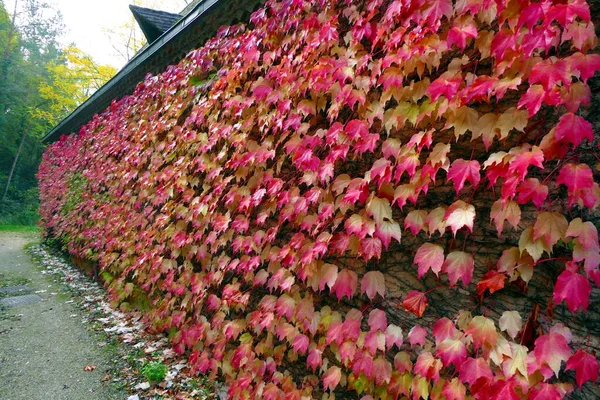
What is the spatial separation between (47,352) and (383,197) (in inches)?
141

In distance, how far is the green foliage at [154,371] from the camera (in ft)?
9.35

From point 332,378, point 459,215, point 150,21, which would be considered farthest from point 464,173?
point 150,21

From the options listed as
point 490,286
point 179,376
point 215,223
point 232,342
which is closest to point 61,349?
Result: point 179,376

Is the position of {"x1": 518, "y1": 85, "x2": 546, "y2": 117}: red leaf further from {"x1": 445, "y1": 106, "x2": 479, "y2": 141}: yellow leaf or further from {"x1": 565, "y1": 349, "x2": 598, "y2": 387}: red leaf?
{"x1": 565, "y1": 349, "x2": 598, "y2": 387}: red leaf

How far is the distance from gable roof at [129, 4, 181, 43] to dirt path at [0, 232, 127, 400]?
15.0 ft

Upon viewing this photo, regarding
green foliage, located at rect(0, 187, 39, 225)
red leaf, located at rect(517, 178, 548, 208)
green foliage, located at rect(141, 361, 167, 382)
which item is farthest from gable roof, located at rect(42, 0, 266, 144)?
green foliage, located at rect(0, 187, 39, 225)

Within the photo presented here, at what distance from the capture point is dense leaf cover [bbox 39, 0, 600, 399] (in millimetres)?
1229

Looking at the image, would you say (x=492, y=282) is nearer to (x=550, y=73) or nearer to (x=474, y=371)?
(x=474, y=371)

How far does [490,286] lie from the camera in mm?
1366

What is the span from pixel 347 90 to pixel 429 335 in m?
1.32

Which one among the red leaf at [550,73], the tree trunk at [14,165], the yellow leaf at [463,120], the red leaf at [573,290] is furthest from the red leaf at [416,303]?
the tree trunk at [14,165]

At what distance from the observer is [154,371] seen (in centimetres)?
288

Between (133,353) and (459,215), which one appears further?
(133,353)

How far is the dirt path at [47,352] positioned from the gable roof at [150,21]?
457 cm
